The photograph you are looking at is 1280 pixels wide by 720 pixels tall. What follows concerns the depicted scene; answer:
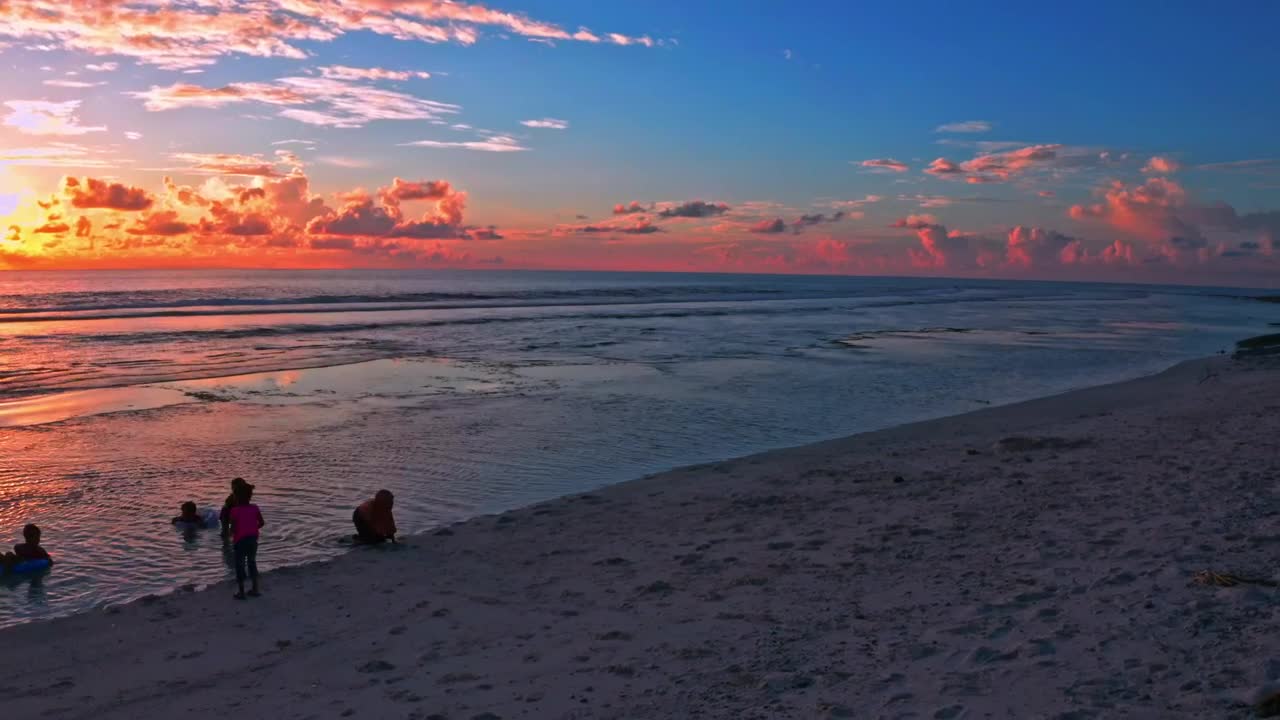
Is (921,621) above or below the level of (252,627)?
above

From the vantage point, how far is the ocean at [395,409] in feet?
38.0

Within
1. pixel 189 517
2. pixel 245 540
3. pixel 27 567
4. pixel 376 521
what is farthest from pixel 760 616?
pixel 27 567

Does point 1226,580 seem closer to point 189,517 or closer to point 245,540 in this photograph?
point 245,540

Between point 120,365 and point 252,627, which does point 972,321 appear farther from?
point 252,627

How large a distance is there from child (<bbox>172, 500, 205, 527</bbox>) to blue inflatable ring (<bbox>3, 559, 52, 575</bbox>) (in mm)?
1772

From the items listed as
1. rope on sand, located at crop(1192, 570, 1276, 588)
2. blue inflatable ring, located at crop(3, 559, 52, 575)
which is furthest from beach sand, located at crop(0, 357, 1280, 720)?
blue inflatable ring, located at crop(3, 559, 52, 575)

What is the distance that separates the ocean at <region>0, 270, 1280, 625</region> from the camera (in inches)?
456

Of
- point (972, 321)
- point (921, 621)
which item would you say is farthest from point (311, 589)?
point (972, 321)

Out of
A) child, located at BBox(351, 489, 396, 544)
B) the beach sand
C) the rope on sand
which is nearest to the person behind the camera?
the beach sand

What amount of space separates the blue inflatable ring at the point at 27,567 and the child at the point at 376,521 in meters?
3.35

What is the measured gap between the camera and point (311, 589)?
354 inches

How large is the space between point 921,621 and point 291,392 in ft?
66.8

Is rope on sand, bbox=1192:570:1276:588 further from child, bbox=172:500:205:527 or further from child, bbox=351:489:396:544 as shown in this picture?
child, bbox=172:500:205:527

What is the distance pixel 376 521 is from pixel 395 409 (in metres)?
10.9
